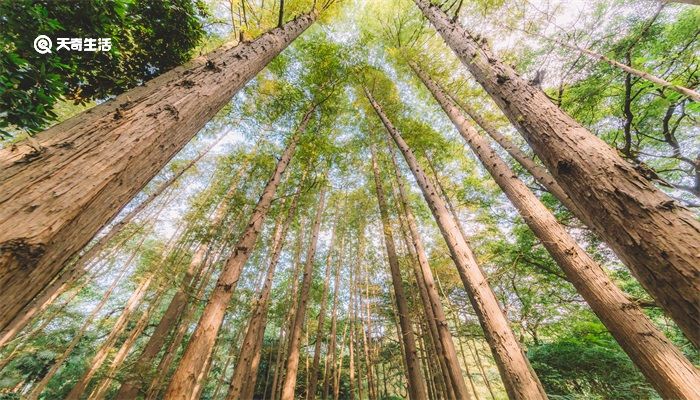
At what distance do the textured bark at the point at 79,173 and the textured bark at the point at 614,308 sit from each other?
13.6 ft

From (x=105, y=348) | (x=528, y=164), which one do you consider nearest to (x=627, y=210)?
(x=528, y=164)

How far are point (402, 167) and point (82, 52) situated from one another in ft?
30.1

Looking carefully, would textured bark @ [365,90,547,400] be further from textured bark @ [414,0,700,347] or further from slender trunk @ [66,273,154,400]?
slender trunk @ [66,273,154,400]

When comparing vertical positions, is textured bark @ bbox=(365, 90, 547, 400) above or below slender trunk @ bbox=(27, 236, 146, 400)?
below

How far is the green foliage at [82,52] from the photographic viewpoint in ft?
6.87

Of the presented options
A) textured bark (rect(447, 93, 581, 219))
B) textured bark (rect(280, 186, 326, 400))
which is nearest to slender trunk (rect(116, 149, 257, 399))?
textured bark (rect(280, 186, 326, 400))


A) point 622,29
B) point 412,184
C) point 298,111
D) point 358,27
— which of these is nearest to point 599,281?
point 622,29

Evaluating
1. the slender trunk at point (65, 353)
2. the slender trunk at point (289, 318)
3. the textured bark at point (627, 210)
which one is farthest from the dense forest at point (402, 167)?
the slender trunk at point (289, 318)

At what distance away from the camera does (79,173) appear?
1.05 meters

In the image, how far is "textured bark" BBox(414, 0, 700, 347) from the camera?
87 centimetres

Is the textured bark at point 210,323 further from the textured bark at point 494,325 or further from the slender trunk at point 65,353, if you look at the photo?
the slender trunk at point 65,353

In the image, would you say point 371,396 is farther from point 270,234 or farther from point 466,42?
point 466,42

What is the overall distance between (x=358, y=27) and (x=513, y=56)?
5.81 meters

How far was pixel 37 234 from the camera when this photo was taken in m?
0.82
